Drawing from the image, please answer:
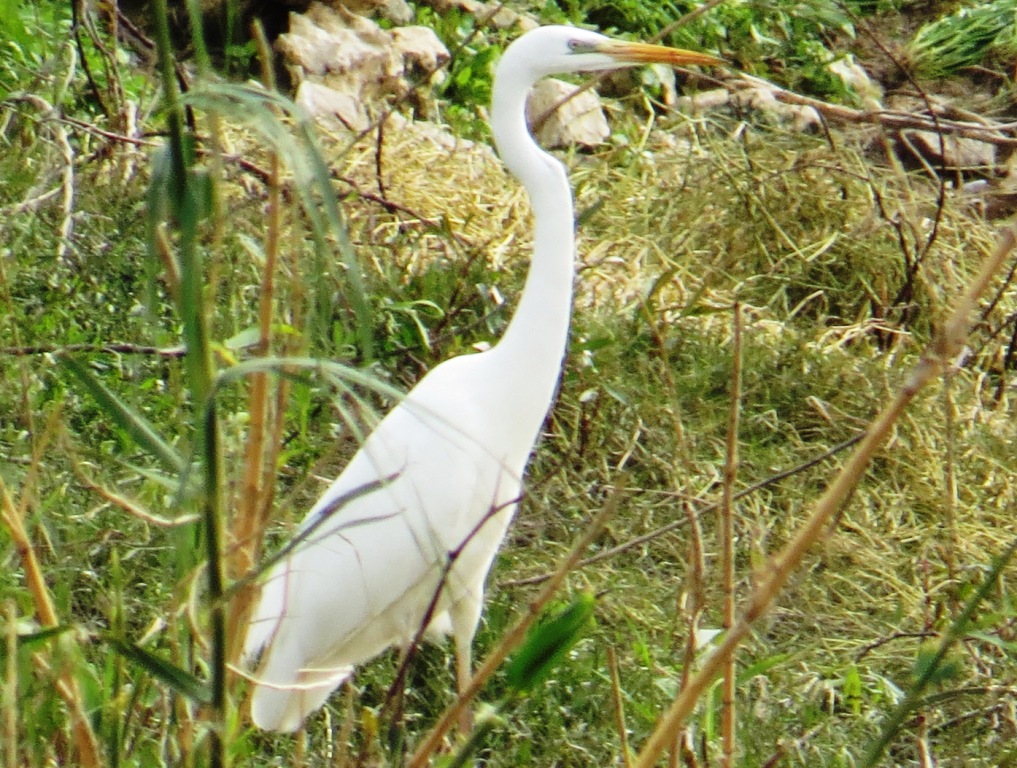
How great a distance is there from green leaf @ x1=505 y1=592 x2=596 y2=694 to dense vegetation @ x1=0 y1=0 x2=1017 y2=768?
0.19m

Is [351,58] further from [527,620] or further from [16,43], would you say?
[527,620]

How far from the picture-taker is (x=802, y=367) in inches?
130

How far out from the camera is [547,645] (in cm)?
79

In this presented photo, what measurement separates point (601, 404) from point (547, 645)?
225 centimetres

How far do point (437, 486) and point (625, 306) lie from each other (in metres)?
1.19

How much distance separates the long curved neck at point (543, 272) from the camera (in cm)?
224

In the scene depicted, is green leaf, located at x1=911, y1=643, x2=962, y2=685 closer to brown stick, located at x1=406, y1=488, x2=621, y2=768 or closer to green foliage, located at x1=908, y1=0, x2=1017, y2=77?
brown stick, located at x1=406, y1=488, x2=621, y2=768

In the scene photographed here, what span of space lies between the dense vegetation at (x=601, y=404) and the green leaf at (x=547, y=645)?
7.3 inches

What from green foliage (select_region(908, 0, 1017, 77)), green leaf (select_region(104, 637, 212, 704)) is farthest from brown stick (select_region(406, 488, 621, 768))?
green foliage (select_region(908, 0, 1017, 77))

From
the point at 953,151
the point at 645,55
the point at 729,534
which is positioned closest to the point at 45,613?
the point at 729,534

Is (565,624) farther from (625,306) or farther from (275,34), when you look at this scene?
(275,34)

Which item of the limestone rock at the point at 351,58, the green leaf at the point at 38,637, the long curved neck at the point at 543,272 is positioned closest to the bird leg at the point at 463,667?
the long curved neck at the point at 543,272

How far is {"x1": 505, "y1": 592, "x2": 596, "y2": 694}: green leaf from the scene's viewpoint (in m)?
0.78

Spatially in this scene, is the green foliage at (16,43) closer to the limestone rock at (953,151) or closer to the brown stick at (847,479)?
the limestone rock at (953,151)
